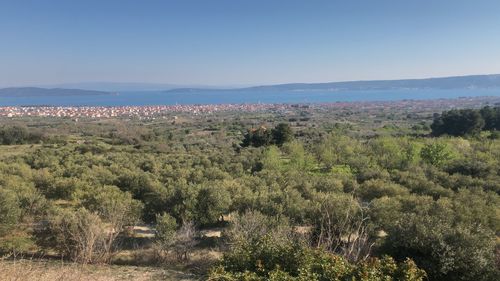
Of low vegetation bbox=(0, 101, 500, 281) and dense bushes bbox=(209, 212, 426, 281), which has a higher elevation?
dense bushes bbox=(209, 212, 426, 281)

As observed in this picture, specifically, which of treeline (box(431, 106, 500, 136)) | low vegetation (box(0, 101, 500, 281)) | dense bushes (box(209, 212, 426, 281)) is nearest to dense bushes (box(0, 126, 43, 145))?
low vegetation (box(0, 101, 500, 281))

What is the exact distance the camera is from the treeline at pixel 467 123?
219ft

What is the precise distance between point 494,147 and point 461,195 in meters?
25.0

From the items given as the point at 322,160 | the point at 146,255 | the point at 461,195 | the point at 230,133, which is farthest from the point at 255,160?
the point at 230,133

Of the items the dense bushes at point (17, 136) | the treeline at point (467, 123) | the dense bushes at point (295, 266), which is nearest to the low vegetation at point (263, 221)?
Result: the dense bushes at point (295, 266)

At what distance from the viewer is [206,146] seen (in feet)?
226

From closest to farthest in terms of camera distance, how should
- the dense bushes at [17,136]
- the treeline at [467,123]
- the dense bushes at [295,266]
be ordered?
A: the dense bushes at [295,266], the dense bushes at [17,136], the treeline at [467,123]

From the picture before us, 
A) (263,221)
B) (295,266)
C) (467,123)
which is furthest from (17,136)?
(467,123)

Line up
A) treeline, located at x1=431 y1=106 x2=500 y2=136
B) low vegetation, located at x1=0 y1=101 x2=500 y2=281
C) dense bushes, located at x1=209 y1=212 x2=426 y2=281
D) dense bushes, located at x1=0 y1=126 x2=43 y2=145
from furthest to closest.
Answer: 1. treeline, located at x1=431 y1=106 x2=500 y2=136
2. dense bushes, located at x1=0 y1=126 x2=43 y2=145
3. low vegetation, located at x1=0 y1=101 x2=500 y2=281
4. dense bushes, located at x1=209 y1=212 x2=426 y2=281

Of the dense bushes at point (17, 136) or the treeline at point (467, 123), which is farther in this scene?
the treeline at point (467, 123)

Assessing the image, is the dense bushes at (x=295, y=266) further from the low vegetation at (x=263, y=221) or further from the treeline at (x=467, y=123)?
the treeline at (x=467, y=123)

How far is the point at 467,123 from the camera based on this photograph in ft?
220

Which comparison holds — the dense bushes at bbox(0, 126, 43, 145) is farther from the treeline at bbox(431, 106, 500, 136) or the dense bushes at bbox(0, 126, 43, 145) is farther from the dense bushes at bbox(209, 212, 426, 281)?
the treeline at bbox(431, 106, 500, 136)

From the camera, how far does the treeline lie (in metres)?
66.6
